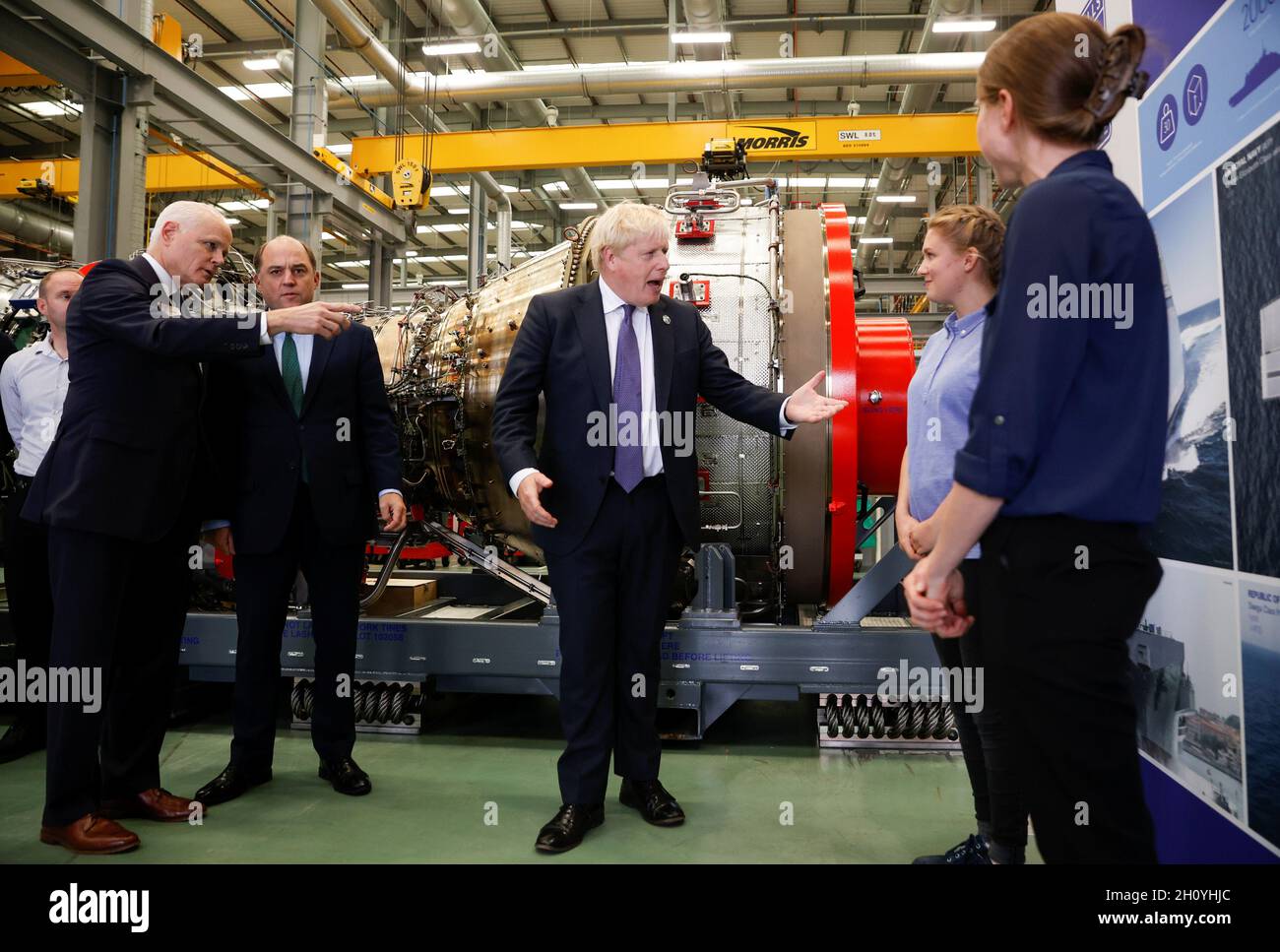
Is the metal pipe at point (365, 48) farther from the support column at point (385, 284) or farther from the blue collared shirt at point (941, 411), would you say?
the blue collared shirt at point (941, 411)

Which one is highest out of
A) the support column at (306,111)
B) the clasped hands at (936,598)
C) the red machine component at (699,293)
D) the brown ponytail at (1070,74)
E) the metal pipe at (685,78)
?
the metal pipe at (685,78)

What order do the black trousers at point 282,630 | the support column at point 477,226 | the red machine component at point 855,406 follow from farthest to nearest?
the support column at point 477,226 < the red machine component at point 855,406 < the black trousers at point 282,630

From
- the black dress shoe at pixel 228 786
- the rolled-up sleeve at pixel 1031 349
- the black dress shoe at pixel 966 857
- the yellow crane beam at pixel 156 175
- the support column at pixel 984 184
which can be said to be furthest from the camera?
the support column at pixel 984 184

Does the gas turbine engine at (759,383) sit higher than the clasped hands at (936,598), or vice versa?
the gas turbine engine at (759,383)

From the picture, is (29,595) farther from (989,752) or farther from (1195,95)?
(1195,95)

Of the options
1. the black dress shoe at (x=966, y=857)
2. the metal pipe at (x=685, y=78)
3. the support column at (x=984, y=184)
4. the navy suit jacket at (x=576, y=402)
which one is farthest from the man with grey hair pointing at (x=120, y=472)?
the support column at (x=984, y=184)

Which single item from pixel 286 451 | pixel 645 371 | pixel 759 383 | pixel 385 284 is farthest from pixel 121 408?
pixel 385 284

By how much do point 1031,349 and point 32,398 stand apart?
12.1 feet

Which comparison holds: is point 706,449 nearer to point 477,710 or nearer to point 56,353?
point 477,710

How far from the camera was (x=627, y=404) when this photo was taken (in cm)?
259

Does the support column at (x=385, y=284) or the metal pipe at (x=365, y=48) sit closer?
the metal pipe at (x=365, y=48)

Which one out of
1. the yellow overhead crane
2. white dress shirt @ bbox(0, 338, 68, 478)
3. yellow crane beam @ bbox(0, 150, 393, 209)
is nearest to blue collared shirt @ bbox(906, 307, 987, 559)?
white dress shirt @ bbox(0, 338, 68, 478)

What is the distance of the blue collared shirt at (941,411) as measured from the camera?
1.99 m
